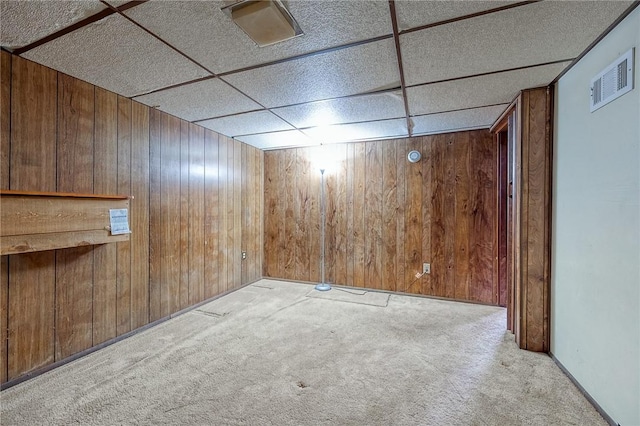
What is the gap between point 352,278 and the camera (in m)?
3.86

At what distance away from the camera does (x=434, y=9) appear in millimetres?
1282

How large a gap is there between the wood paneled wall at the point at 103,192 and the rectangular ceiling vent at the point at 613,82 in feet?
A: 10.8

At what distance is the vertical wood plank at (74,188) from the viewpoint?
1.96m

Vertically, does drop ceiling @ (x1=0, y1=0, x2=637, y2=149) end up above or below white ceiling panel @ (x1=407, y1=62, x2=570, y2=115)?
below

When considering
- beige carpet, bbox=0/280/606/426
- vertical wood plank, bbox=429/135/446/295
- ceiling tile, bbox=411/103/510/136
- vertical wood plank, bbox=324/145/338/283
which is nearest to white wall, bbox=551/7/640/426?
beige carpet, bbox=0/280/606/426

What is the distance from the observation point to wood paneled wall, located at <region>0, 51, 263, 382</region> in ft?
5.76

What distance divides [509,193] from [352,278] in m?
2.13

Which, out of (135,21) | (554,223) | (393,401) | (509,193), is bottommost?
(393,401)

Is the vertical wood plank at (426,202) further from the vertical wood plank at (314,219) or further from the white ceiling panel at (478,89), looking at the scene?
the vertical wood plank at (314,219)

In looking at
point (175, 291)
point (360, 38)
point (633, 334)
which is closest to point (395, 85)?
point (360, 38)

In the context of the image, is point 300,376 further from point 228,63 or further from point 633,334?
point 228,63

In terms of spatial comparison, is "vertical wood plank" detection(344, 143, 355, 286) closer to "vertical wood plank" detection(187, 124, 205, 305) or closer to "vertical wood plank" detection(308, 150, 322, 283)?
"vertical wood plank" detection(308, 150, 322, 283)

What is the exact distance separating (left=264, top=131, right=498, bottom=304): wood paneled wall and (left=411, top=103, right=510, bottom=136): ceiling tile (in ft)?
0.64

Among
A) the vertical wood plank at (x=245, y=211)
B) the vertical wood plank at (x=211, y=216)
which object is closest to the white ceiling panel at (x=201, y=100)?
the vertical wood plank at (x=211, y=216)
